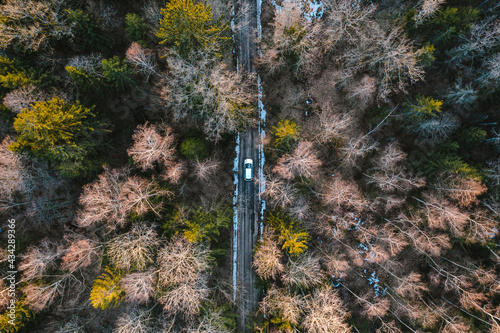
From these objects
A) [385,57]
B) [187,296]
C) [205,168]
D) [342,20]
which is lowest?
[187,296]

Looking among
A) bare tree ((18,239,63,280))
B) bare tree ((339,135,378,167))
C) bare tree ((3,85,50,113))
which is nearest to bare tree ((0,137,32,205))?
bare tree ((3,85,50,113))

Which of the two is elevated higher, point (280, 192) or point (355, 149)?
point (355, 149)

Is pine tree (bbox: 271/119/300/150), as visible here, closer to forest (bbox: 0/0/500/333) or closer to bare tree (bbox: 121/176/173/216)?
forest (bbox: 0/0/500/333)

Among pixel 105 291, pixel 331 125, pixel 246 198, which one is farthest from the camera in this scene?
pixel 246 198

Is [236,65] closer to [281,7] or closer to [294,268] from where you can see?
[281,7]

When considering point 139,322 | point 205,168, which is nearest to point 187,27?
point 205,168

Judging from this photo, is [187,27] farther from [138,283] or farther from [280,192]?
[138,283]

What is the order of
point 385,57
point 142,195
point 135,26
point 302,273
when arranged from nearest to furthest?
1. point 142,195
2. point 135,26
3. point 302,273
4. point 385,57

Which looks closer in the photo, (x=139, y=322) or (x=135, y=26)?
(x=139, y=322)
